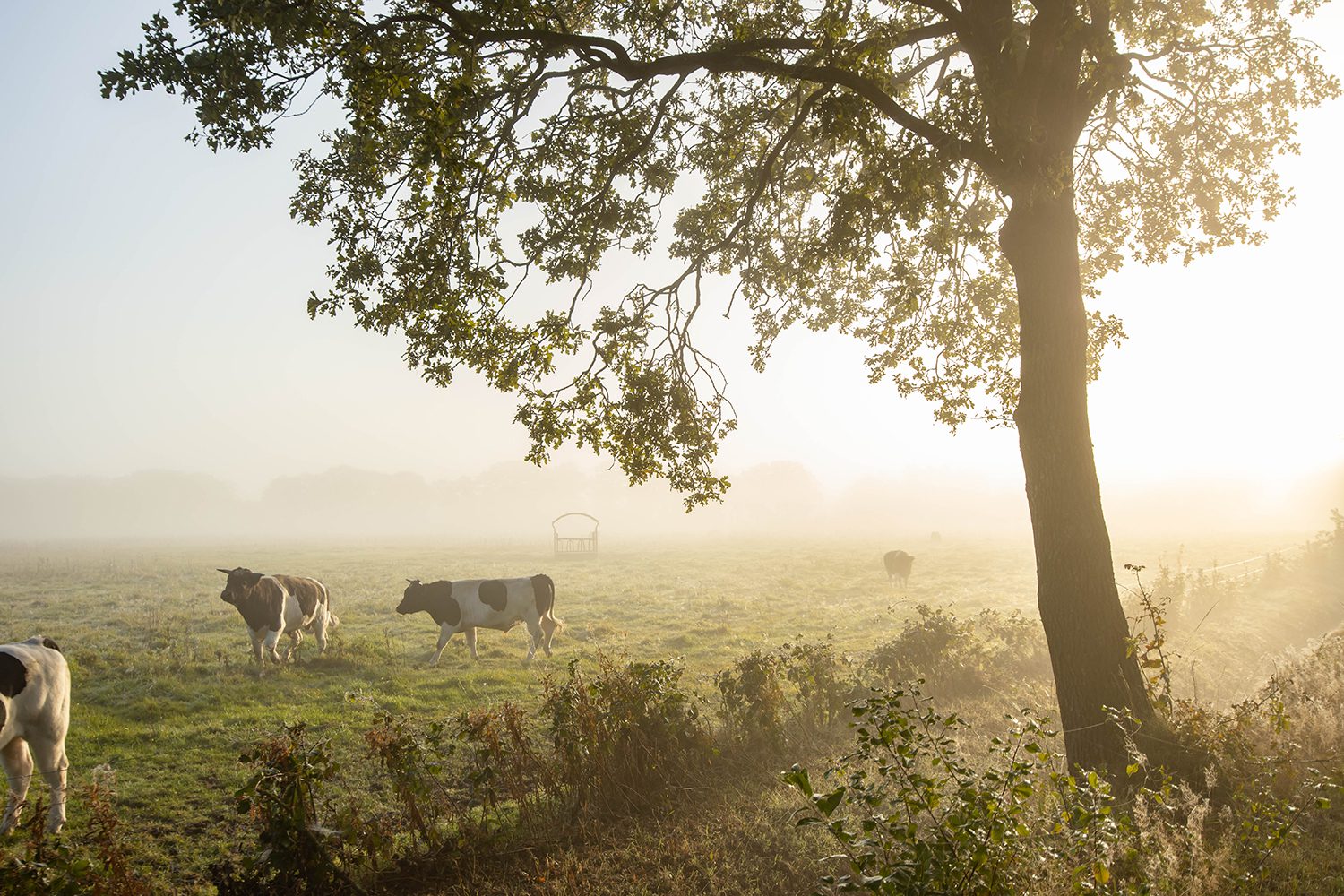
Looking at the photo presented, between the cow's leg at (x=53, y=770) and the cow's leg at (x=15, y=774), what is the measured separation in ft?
0.28

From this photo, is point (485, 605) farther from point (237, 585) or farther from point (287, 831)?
point (287, 831)

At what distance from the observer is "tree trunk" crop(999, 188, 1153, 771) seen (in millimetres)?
6195

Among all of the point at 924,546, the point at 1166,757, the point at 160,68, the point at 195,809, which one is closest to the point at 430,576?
the point at 195,809

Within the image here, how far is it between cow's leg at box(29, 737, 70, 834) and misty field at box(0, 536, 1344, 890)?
14.2 inches

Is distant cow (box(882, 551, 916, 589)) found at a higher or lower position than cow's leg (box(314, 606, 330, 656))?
lower

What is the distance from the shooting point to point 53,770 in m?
6.68

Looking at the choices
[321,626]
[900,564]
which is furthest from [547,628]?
[900,564]

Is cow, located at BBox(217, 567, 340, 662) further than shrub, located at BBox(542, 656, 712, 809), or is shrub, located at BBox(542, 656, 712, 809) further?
cow, located at BBox(217, 567, 340, 662)

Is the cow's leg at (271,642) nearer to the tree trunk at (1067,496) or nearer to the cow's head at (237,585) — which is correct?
the cow's head at (237,585)

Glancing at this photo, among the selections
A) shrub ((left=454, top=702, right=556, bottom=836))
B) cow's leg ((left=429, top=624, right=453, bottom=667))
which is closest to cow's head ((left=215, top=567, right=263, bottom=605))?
cow's leg ((left=429, top=624, right=453, bottom=667))

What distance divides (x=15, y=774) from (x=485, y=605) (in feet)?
32.1

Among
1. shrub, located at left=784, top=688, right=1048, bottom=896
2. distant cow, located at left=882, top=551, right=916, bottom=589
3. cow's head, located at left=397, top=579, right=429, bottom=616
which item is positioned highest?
shrub, located at left=784, top=688, right=1048, bottom=896

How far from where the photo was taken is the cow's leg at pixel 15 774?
613cm

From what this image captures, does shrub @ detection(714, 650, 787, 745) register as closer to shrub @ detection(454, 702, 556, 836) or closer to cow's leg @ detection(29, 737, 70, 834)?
shrub @ detection(454, 702, 556, 836)
